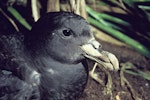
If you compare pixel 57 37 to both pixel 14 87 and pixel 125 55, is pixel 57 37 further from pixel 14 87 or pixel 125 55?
pixel 125 55

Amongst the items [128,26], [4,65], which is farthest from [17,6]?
[4,65]

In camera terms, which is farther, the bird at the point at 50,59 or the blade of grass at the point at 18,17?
the blade of grass at the point at 18,17

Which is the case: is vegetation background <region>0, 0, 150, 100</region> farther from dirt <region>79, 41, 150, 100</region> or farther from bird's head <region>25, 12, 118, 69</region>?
bird's head <region>25, 12, 118, 69</region>

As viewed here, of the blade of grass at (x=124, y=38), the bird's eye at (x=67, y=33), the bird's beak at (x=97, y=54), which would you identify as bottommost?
the blade of grass at (x=124, y=38)

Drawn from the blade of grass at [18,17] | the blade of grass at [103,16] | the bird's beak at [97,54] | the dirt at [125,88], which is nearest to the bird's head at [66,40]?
the bird's beak at [97,54]

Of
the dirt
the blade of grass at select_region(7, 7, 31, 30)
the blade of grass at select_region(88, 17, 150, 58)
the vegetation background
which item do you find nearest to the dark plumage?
the dirt

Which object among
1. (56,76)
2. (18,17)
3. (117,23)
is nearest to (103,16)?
(117,23)

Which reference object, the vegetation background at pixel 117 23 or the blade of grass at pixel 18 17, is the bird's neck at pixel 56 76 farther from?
the blade of grass at pixel 18 17

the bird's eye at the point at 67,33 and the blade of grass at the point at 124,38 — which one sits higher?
the bird's eye at the point at 67,33
